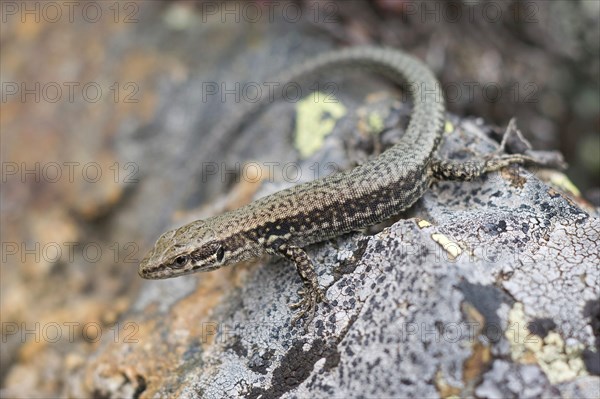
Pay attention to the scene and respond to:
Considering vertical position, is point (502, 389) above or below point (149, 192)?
above

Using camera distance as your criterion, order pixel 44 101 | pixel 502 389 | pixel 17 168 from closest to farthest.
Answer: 1. pixel 502 389
2. pixel 17 168
3. pixel 44 101

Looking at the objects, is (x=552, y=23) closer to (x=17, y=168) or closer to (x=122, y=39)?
(x=122, y=39)

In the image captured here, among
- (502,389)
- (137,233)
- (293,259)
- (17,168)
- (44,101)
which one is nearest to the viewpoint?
(502,389)

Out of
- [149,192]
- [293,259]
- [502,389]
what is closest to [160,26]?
[149,192]

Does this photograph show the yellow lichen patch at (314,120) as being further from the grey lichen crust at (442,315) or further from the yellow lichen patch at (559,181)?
the yellow lichen patch at (559,181)

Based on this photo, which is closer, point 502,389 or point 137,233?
point 502,389

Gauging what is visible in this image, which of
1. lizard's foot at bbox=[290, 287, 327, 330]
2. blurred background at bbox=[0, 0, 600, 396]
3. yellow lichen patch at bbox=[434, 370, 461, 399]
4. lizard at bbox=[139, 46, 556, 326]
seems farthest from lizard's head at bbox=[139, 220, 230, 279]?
yellow lichen patch at bbox=[434, 370, 461, 399]

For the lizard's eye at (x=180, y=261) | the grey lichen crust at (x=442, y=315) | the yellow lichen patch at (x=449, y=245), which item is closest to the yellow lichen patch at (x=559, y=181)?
the grey lichen crust at (x=442, y=315)

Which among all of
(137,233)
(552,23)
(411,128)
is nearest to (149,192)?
(137,233)

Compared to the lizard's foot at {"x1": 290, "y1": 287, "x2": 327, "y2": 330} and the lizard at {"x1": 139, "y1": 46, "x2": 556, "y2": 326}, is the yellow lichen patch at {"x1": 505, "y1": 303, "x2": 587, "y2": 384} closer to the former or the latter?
the lizard's foot at {"x1": 290, "y1": 287, "x2": 327, "y2": 330}

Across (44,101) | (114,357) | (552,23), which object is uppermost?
(552,23)
